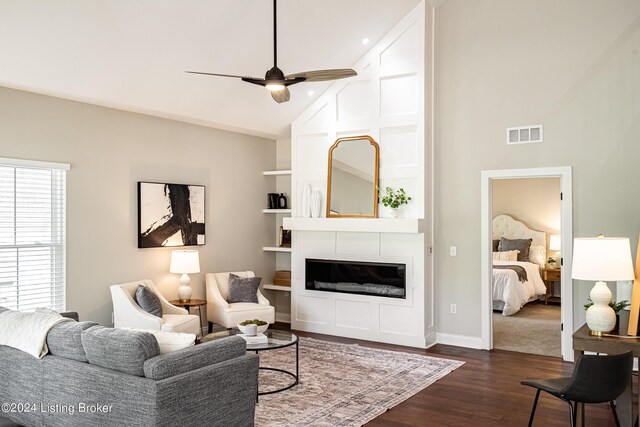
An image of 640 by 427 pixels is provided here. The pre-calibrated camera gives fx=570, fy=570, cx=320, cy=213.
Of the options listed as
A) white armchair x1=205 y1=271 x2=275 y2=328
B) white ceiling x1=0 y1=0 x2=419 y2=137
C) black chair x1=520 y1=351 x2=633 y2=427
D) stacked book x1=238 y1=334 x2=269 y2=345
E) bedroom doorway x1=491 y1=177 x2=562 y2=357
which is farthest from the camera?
bedroom doorway x1=491 y1=177 x2=562 y2=357

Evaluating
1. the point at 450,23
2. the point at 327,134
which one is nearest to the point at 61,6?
the point at 327,134

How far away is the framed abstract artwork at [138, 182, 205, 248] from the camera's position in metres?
6.52

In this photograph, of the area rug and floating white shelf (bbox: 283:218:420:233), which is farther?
floating white shelf (bbox: 283:218:420:233)

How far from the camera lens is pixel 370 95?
713 centimetres

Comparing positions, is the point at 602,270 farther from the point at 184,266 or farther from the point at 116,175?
the point at 116,175

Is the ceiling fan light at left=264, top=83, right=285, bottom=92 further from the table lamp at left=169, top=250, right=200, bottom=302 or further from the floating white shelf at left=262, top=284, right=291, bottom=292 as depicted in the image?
the floating white shelf at left=262, top=284, right=291, bottom=292

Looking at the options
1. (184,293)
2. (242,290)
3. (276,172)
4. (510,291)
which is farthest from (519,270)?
(184,293)

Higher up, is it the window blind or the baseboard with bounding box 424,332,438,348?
the window blind

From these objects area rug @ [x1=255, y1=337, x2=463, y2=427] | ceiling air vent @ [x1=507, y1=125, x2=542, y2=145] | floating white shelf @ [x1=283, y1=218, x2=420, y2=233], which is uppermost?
ceiling air vent @ [x1=507, y1=125, x2=542, y2=145]

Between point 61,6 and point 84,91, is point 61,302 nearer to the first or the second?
point 84,91

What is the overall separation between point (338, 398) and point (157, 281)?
9.62 feet

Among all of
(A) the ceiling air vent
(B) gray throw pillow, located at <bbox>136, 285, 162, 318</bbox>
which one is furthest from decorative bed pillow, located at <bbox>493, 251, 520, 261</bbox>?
(B) gray throw pillow, located at <bbox>136, 285, 162, 318</bbox>

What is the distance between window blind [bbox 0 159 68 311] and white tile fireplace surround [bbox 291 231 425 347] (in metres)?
3.07

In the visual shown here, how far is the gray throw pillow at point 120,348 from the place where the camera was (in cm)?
321
